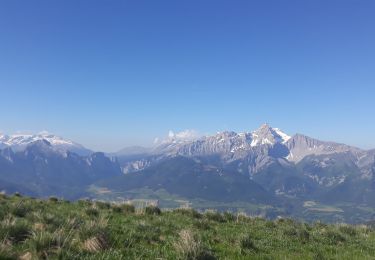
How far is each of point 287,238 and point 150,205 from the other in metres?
10.5

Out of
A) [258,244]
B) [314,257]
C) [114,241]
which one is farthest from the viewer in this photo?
[258,244]

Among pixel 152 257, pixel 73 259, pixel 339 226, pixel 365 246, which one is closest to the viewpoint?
pixel 73 259

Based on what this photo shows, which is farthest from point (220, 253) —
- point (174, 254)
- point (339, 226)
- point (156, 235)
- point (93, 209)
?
point (339, 226)

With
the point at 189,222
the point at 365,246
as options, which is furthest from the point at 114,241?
the point at 365,246

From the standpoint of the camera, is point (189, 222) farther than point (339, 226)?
No

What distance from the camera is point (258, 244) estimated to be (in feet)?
52.7

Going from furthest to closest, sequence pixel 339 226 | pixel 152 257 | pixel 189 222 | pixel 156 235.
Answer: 1. pixel 339 226
2. pixel 189 222
3. pixel 156 235
4. pixel 152 257

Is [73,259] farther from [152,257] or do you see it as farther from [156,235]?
[156,235]

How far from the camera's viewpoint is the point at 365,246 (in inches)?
728

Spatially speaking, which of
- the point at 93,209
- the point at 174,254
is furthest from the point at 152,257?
the point at 93,209

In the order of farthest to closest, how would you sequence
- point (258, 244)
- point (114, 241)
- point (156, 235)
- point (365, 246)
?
point (365, 246)
point (258, 244)
point (156, 235)
point (114, 241)

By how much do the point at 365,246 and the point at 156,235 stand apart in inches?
393

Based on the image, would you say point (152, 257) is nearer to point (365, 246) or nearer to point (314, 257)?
point (314, 257)

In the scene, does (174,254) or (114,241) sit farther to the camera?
(114,241)
